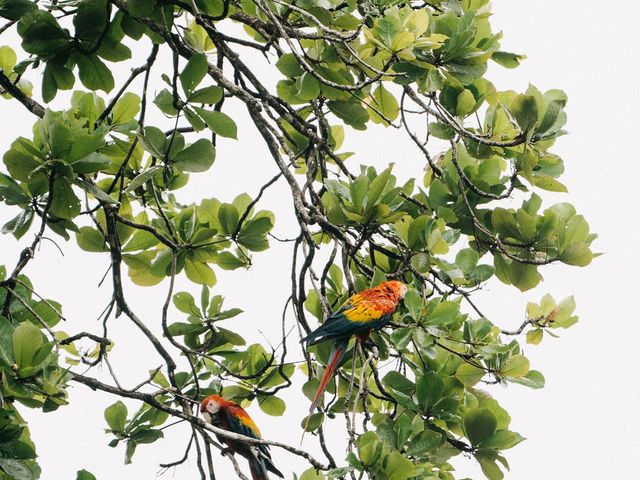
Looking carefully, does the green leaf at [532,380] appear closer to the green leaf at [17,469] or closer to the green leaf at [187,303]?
the green leaf at [187,303]

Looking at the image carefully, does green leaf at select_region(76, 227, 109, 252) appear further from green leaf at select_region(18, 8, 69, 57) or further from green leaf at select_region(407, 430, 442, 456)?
green leaf at select_region(407, 430, 442, 456)

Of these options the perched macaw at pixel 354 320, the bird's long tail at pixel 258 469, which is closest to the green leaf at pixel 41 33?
the perched macaw at pixel 354 320

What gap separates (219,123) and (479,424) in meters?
1.67

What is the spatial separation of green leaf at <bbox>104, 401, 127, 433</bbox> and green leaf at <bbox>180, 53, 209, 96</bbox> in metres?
1.54

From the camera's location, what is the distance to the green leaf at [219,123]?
3.73m

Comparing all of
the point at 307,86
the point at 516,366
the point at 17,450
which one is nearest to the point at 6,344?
the point at 17,450

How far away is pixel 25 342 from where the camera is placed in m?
3.23

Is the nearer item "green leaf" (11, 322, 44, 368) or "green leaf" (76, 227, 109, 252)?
"green leaf" (11, 322, 44, 368)

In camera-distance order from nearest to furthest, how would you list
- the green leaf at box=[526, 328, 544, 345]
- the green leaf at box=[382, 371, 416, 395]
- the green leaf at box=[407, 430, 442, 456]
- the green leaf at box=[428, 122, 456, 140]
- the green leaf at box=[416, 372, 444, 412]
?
the green leaf at box=[407, 430, 442, 456] → the green leaf at box=[416, 372, 444, 412] → the green leaf at box=[382, 371, 416, 395] → the green leaf at box=[526, 328, 544, 345] → the green leaf at box=[428, 122, 456, 140]

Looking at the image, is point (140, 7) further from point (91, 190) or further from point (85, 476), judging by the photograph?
point (85, 476)

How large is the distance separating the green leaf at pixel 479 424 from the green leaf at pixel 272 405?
47.4 inches

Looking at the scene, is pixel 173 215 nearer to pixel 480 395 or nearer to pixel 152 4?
pixel 152 4

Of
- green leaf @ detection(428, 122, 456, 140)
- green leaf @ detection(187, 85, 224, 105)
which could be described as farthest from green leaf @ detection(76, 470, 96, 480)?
green leaf @ detection(428, 122, 456, 140)

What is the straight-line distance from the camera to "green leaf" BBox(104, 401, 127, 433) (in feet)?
13.4
